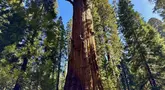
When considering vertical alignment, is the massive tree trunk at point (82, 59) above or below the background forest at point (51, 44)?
below

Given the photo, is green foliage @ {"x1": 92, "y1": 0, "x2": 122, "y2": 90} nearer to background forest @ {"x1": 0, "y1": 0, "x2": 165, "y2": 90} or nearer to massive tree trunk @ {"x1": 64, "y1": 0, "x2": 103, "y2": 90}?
background forest @ {"x1": 0, "y1": 0, "x2": 165, "y2": 90}

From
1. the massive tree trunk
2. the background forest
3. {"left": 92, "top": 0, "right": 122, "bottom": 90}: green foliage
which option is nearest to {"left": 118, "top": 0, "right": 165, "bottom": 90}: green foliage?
the background forest

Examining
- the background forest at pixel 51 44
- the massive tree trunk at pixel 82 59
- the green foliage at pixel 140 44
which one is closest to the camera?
the massive tree trunk at pixel 82 59

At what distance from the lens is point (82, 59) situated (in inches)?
173

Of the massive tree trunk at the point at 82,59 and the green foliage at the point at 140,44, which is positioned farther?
the green foliage at the point at 140,44

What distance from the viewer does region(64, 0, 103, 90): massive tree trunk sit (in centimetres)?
423

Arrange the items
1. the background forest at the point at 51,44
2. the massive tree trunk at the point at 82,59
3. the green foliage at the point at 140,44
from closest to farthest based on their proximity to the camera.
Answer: the massive tree trunk at the point at 82,59 → the background forest at the point at 51,44 → the green foliage at the point at 140,44

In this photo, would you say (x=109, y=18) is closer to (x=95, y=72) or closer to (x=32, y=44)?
(x=32, y=44)

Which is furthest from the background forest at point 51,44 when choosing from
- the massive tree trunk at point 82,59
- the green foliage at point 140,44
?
the massive tree trunk at point 82,59

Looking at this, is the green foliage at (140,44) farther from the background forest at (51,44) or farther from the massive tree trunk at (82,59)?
the massive tree trunk at (82,59)

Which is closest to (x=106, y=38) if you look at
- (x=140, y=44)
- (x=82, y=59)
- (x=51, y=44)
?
(x=140, y=44)

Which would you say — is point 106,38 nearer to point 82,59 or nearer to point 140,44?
point 140,44

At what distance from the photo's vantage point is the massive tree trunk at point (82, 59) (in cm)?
423

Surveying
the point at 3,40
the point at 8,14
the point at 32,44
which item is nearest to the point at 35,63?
the point at 32,44
